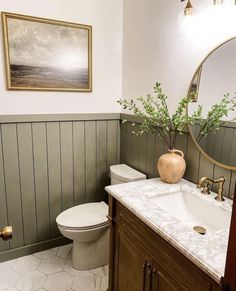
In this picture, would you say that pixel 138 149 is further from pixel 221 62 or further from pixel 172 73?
pixel 221 62

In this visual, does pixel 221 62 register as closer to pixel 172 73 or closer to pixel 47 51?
pixel 172 73

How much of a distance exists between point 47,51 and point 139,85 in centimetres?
81

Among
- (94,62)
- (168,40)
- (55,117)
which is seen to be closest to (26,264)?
(55,117)

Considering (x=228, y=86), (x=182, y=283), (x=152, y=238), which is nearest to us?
(x=182, y=283)

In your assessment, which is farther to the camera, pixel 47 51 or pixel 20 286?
pixel 47 51

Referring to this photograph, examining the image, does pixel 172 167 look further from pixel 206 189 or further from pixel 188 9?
pixel 188 9

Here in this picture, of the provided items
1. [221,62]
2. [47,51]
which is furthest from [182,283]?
[47,51]

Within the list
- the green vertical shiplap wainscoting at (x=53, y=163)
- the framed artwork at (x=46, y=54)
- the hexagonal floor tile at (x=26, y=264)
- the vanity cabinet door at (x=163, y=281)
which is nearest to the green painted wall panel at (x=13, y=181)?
the green vertical shiplap wainscoting at (x=53, y=163)

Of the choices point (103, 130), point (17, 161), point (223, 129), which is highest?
Answer: point (223, 129)

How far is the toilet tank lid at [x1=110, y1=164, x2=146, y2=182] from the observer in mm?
2006

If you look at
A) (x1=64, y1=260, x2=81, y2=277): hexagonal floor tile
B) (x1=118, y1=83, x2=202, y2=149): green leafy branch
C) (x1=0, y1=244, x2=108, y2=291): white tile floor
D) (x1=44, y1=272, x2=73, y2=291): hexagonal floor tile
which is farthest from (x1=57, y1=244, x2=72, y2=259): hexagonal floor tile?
(x1=118, y1=83, x2=202, y2=149): green leafy branch

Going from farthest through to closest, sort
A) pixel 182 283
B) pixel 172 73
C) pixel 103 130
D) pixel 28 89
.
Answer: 1. pixel 103 130
2. pixel 28 89
3. pixel 172 73
4. pixel 182 283

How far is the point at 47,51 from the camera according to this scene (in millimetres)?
1995

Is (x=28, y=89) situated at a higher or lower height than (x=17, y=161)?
higher
